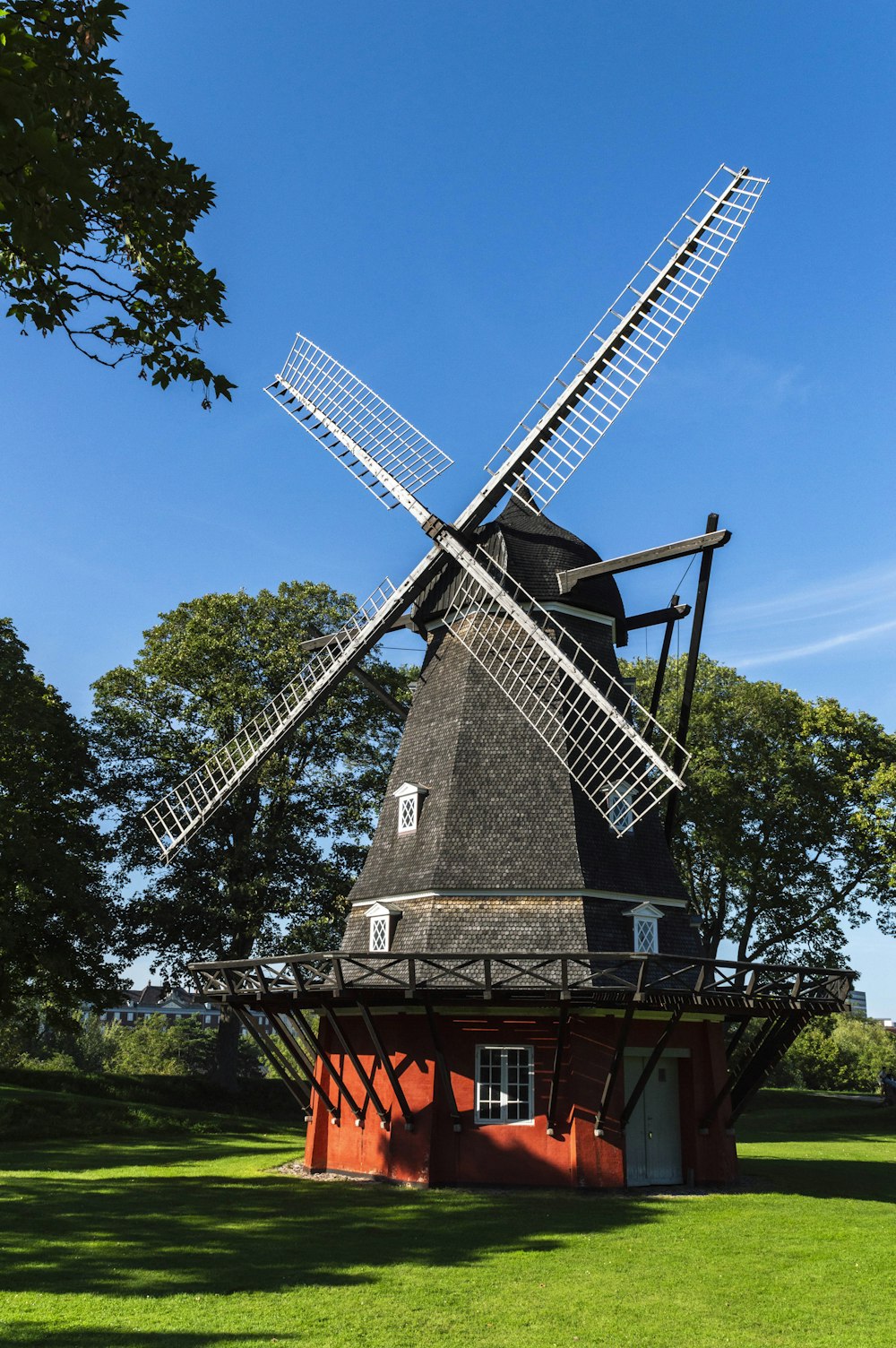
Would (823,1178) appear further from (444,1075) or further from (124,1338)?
(124,1338)

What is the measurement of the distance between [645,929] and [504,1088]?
349cm

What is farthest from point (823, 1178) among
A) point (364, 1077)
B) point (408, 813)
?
point (408, 813)

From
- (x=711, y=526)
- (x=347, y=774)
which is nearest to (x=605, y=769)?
(x=711, y=526)

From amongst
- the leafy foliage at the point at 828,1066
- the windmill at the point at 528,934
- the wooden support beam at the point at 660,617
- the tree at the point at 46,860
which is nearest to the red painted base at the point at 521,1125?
the windmill at the point at 528,934

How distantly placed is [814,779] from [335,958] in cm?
2314

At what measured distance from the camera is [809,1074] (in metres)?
50.9

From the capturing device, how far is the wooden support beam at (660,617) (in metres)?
20.0

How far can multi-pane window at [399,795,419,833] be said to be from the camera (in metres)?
19.1

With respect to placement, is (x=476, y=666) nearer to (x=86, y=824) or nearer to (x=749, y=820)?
(x=86, y=824)

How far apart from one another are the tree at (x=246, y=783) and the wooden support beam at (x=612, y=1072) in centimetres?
1488

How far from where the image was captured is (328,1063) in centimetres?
1794

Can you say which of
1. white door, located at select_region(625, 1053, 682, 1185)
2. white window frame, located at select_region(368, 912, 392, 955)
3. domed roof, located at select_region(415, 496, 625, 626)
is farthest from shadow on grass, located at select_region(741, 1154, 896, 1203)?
domed roof, located at select_region(415, 496, 625, 626)

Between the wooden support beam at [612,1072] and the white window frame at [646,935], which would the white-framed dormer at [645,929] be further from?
the wooden support beam at [612,1072]

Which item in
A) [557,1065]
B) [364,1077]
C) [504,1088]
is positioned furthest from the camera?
[364,1077]
